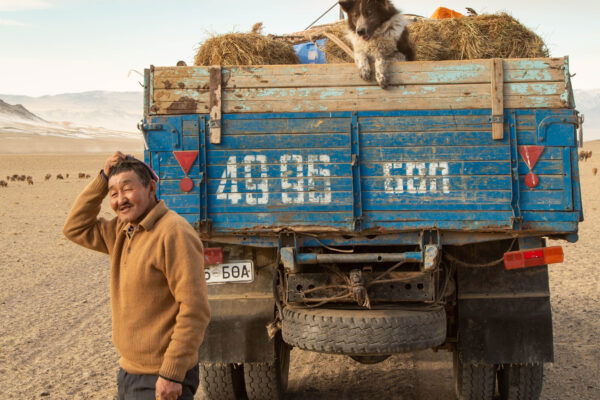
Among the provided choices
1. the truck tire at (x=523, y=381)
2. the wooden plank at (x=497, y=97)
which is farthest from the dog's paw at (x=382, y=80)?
the truck tire at (x=523, y=381)

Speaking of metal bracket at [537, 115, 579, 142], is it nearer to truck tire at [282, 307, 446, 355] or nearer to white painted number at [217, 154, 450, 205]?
white painted number at [217, 154, 450, 205]

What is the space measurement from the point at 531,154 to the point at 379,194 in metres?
0.99

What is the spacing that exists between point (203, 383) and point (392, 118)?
2.36 meters

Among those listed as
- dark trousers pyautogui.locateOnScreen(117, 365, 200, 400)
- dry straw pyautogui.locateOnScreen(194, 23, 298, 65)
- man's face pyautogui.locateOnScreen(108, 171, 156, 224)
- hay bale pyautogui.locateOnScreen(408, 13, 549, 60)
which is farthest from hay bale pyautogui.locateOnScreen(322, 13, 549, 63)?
dark trousers pyautogui.locateOnScreen(117, 365, 200, 400)

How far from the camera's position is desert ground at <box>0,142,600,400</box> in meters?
5.93

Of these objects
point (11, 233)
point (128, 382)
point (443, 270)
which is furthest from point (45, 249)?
point (128, 382)

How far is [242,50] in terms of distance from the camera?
726 centimetres

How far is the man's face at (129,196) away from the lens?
3.38 metres

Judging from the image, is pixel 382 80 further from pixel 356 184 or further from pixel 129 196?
pixel 129 196

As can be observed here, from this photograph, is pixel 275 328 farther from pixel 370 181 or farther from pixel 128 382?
pixel 128 382

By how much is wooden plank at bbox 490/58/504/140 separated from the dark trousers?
2.52 m

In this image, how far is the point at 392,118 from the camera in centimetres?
491

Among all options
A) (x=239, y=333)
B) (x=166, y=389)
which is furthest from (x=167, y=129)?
(x=166, y=389)

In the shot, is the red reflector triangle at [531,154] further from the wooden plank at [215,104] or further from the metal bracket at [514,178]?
the wooden plank at [215,104]
